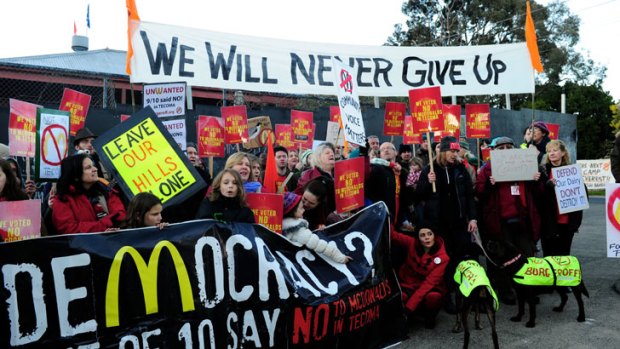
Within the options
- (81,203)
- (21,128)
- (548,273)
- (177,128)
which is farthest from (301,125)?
(81,203)

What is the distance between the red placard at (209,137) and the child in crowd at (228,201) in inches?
165

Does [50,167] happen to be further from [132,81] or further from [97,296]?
[132,81]

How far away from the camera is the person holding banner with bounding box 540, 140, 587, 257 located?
6.42 m

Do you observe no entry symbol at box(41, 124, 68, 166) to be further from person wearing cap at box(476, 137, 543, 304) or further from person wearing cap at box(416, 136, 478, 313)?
person wearing cap at box(476, 137, 543, 304)

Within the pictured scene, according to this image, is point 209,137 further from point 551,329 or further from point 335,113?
point 551,329

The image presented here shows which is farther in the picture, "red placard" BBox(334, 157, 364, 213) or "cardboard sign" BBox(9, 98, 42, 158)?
"cardboard sign" BBox(9, 98, 42, 158)

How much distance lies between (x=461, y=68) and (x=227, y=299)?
872 cm

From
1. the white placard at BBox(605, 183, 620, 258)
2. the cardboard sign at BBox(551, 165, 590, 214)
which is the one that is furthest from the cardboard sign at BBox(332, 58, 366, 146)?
the white placard at BBox(605, 183, 620, 258)

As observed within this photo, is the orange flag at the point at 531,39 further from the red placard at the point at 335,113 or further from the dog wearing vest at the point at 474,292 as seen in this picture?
the dog wearing vest at the point at 474,292

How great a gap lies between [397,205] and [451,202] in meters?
0.63

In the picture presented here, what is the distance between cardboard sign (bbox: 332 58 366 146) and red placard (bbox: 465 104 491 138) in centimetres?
522

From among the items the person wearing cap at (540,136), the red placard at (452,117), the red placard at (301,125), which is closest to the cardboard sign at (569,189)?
the person wearing cap at (540,136)

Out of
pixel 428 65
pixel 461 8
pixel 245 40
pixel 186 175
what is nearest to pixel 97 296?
pixel 186 175

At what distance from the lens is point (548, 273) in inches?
209
